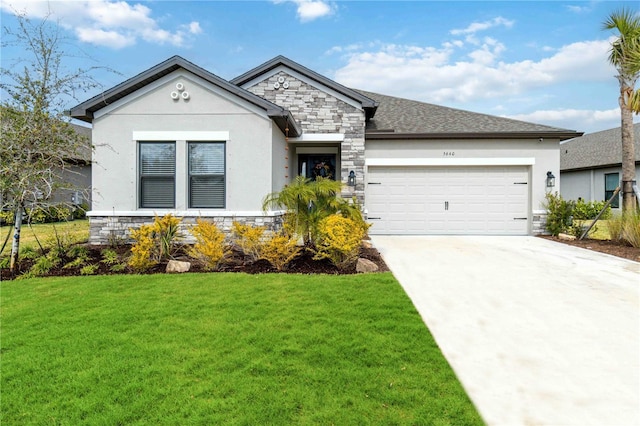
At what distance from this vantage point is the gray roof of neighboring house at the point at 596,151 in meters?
20.5

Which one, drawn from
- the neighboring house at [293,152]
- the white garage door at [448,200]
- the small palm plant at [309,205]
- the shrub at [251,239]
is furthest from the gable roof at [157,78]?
the white garage door at [448,200]

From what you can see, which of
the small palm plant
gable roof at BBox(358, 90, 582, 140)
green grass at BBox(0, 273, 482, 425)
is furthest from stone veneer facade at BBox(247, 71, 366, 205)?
green grass at BBox(0, 273, 482, 425)

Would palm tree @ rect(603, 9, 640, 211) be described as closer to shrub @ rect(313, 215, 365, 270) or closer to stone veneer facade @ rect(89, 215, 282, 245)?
shrub @ rect(313, 215, 365, 270)

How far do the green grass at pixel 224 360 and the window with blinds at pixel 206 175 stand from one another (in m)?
4.12

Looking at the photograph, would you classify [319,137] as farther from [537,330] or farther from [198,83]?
[537,330]

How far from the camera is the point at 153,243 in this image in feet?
24.2

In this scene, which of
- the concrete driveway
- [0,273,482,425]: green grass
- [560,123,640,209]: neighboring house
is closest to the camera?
[0,273,482,425]: green grass

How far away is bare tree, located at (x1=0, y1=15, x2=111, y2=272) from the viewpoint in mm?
6645

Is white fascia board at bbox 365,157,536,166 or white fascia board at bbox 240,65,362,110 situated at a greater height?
white fascia board at bbox 240,65,362,110

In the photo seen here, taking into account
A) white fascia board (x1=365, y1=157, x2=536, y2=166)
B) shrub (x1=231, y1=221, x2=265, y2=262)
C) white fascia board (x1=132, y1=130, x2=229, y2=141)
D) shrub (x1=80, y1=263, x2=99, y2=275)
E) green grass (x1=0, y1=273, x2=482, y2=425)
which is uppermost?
white fascia board (x1=132, y1=130, x2=229, y2=141)

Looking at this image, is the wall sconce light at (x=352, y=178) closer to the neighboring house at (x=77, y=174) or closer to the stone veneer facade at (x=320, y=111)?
the stone veneer facade at (x=320, y=111)

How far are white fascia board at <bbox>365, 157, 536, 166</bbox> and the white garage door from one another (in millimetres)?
219

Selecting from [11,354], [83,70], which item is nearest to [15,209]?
[83,70]

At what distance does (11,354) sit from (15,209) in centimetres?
476
